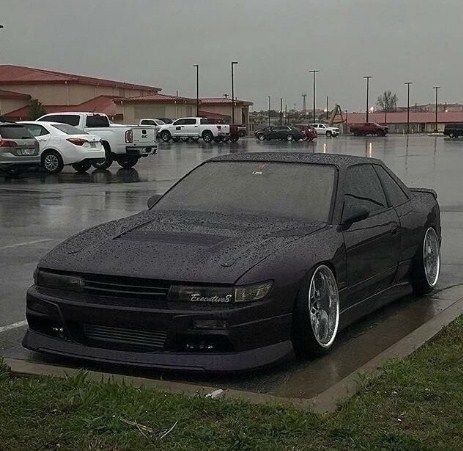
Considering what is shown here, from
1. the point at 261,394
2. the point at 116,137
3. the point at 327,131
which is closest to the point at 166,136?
the point at 327,131

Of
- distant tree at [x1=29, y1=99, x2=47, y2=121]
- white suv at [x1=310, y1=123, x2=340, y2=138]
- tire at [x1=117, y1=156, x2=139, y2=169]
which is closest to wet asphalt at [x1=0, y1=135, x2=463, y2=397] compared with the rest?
tire at [x1=117, y1=156, x2=139, y2=169]

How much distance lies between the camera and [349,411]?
4.39 meters

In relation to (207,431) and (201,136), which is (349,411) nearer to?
(207,431)

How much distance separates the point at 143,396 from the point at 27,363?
1.10 meters

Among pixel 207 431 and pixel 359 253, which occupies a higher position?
pixel 359 253

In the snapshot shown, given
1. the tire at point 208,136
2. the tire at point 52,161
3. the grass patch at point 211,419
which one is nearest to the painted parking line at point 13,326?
the grass patch at point 211,419

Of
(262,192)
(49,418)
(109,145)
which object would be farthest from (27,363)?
(109,145)

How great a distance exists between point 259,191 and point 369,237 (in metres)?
0.92

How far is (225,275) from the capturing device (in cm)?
512

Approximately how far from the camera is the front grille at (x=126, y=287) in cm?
514

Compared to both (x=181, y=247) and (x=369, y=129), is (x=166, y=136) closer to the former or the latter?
(x=369, y=129)

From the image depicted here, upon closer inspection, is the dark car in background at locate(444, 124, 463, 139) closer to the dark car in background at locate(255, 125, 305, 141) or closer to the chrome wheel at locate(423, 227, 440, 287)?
the dark car in background at locate(255, 125, 305, 141)

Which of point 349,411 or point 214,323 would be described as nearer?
point 349,411

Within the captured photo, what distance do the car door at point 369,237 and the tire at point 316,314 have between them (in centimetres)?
36
